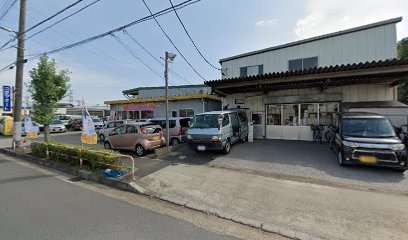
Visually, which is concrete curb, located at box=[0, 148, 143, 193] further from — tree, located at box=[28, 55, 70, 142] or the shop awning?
the shop awning

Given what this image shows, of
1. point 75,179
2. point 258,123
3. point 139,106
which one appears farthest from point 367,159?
point 139,106

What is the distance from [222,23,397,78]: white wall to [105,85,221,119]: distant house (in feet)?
14.8

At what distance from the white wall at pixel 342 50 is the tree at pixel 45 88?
11.7 meters

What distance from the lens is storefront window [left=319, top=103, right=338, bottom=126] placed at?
419 inches

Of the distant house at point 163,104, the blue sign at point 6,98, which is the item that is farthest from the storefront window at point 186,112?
the blue sign at point 6,98

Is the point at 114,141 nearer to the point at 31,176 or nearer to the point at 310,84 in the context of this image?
the point at 31,176

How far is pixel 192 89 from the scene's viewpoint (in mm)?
22562

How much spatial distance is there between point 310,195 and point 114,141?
29.6 ft

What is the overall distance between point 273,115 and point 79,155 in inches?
412

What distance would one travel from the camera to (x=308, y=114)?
1115 centimetres

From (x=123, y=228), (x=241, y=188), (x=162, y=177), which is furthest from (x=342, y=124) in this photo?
(x=123, y=228)

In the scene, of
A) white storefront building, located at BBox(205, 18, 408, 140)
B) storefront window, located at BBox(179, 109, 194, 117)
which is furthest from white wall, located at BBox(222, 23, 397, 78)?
storefront window, located at BBox(179, 109, 194, 117)

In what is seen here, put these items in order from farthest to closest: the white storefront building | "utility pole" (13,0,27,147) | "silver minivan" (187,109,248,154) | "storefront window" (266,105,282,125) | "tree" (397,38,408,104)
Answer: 1. "tree" (397,38,408,104)
2. "storefront window" (266,105,282,125)
3. "utility pole" (13,0,27,147)
4. the white storefront building
5. "silver minivan" (187,109,248,154)

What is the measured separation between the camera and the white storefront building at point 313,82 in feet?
29.6
